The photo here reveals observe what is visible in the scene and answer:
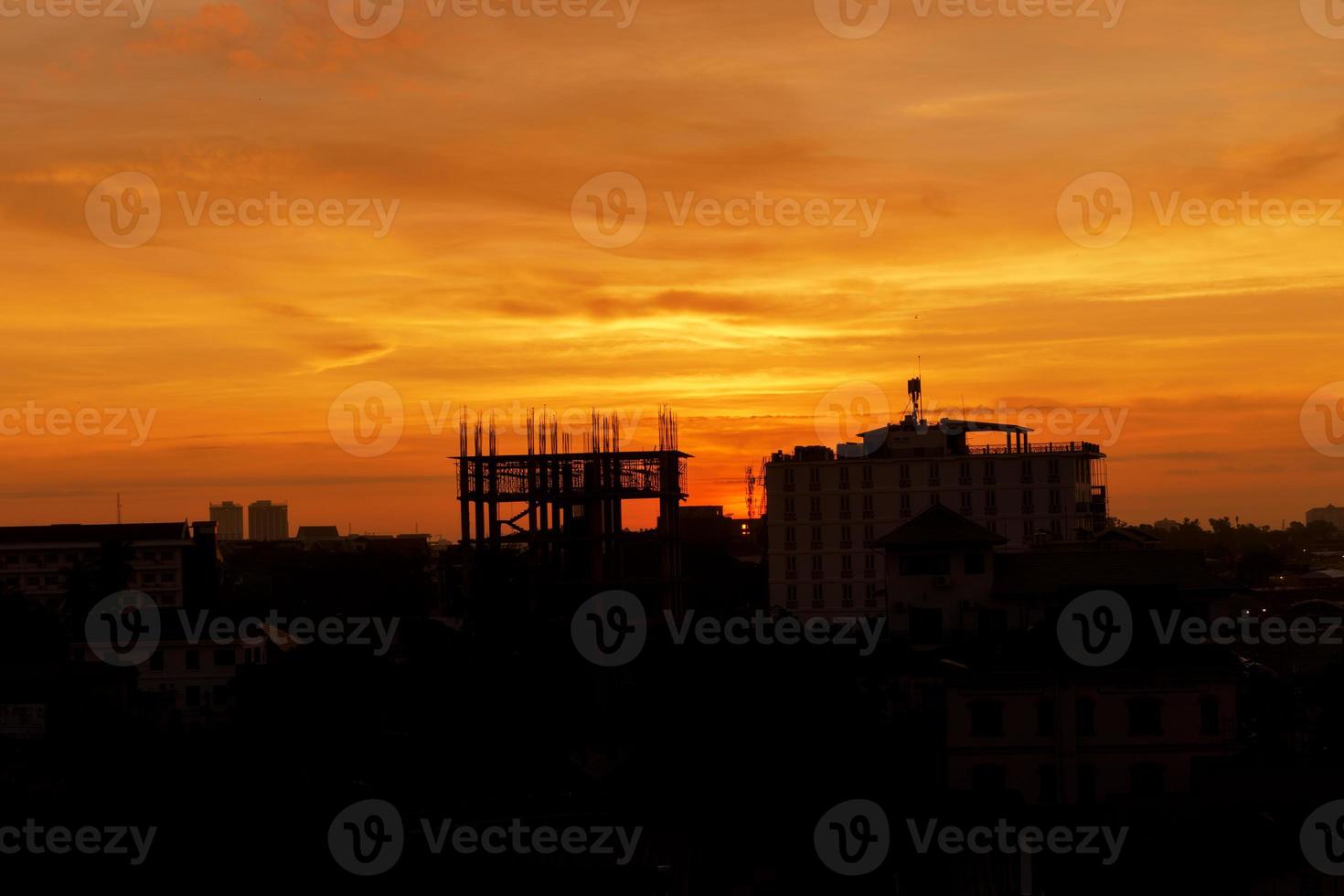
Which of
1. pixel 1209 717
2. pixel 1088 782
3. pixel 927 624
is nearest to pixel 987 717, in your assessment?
pixel 1088 782

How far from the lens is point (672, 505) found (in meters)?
66.5

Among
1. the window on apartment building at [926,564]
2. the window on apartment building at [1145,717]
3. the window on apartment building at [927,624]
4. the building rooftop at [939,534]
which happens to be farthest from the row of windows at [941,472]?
the window on apartment building at [1145,717]

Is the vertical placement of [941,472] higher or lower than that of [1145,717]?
higher

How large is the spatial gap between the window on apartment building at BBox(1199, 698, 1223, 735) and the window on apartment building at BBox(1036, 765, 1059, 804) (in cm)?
358

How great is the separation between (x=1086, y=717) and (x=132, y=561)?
67.7 metres

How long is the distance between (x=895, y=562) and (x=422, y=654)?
17.8 metres

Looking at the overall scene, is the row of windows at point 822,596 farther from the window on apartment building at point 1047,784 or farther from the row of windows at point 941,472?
the window on apartment building at point 1047,784

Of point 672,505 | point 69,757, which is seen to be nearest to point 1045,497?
point 672,505

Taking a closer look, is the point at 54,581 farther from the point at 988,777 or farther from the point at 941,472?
the point at 988,777

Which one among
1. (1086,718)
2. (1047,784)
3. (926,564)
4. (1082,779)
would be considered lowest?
(1047,784)

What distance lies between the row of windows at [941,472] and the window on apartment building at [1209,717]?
4589 cm

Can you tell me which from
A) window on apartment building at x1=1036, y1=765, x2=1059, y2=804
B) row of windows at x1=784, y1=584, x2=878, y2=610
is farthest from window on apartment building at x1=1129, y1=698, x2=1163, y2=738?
row of windows at x1=784, y1=584, x2=878, y2=610

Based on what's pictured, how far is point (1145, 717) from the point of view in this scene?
120 ft

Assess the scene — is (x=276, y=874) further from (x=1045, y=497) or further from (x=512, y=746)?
(x=1045, y=497)
